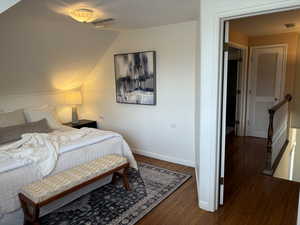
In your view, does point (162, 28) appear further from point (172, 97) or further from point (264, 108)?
point (264, 108)

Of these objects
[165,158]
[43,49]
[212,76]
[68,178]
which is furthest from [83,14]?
[165,158]

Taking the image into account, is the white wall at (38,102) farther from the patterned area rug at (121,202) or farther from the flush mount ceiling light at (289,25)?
the flush mount ceiling light at (289,25)

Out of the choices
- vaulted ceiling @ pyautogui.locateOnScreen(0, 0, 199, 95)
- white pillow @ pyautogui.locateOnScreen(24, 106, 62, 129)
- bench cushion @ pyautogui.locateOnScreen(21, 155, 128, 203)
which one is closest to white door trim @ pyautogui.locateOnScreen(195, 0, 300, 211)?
vaulted ceiling @ pyautogui.locateOnScreen(0, 0, 199, 95)

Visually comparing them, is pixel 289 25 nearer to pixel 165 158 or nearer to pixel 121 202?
pixel 165 158

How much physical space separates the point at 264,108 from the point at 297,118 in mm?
769

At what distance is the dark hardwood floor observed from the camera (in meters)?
2.43

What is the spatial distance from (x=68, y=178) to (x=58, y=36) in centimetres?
232

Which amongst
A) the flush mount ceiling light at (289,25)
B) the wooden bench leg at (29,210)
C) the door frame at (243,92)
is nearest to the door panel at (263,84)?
the door frame at (243,92)

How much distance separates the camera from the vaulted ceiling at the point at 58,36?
267 cm

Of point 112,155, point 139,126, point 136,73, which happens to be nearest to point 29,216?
point 112,155

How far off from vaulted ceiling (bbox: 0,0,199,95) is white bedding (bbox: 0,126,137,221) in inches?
65.3

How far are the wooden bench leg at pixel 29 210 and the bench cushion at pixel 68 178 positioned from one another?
48 mm

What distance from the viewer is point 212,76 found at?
2.33m

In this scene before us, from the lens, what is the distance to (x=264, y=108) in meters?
5.27
